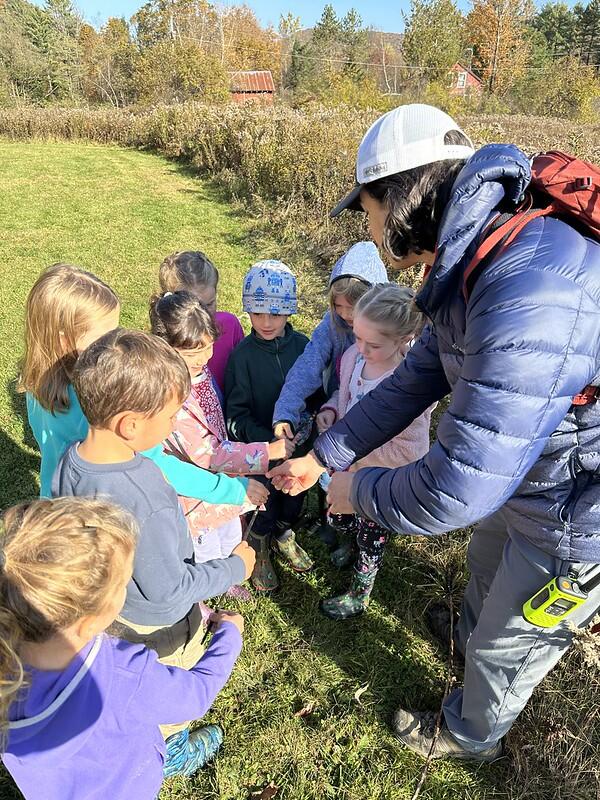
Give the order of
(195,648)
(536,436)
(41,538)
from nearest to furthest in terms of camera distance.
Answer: (41,538) → (536,436) → (195,648)

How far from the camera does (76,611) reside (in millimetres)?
1146

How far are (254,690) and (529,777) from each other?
4.05ft

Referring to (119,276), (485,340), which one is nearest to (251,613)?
(485,340)

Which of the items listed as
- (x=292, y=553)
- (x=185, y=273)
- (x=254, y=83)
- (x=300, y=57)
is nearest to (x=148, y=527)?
(x=292, y=553)

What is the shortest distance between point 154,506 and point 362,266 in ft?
5.96

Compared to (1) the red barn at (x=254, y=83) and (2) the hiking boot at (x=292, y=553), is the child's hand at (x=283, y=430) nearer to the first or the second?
(2) the hiking boot at (x=292, y=553)

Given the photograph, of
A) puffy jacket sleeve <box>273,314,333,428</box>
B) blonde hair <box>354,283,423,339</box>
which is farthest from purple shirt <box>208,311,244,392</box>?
blonde hair <box>354,283,423,339</box>

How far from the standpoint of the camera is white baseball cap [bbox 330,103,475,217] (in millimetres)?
1470

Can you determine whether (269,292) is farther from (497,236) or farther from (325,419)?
(497,236)

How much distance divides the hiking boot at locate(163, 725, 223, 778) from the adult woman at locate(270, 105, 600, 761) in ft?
3.34

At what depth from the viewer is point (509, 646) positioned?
1738mm

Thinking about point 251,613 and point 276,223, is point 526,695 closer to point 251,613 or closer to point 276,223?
point 251,613

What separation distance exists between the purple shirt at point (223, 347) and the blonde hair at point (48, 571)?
5.95ft

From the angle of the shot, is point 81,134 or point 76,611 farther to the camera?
point 81,134
